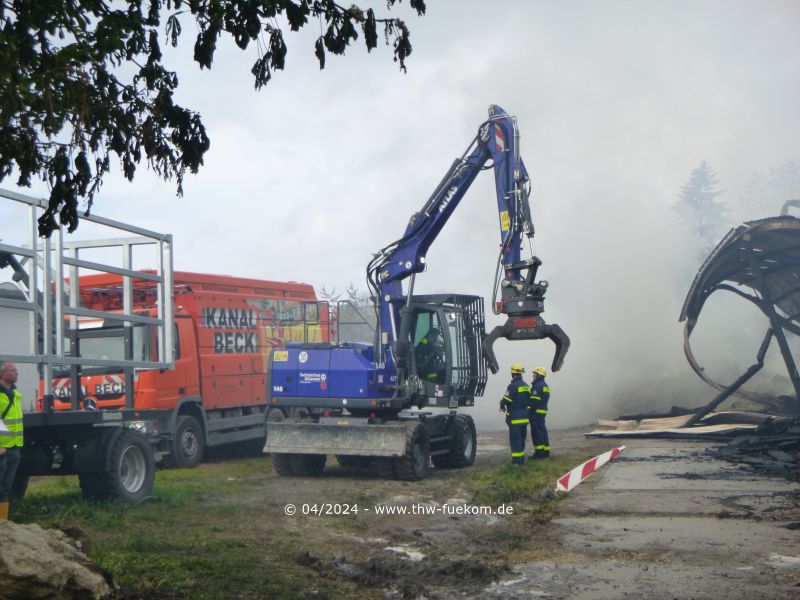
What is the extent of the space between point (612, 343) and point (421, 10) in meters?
25.5

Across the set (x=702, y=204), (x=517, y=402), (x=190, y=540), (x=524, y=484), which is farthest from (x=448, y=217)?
(x=702, y=204)

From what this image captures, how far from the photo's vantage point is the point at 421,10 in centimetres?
525

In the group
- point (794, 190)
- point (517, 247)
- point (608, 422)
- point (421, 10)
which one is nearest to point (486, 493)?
point (517, 247)

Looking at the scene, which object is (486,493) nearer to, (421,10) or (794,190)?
→ (421,10)

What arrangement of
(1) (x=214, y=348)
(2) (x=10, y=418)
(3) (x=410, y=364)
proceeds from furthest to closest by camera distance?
(1) (x=214, y=348) → (3) (x=410, y=364) → (2) (x=10, y=418)

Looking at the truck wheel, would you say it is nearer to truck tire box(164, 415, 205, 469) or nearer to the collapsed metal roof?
truck tire box(164, 415, 205, 469)

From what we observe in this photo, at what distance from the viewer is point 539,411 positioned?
15781mm

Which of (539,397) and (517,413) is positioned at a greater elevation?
(539,397)

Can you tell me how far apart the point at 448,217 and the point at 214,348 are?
503 centimetres

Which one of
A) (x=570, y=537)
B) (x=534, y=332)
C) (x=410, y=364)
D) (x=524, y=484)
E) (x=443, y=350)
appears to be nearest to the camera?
(x=570, y=537)

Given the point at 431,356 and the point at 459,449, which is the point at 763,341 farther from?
the point at 431,356

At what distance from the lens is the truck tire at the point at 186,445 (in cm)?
1535

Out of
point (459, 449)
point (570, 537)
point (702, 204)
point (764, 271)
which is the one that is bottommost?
point (570, 537)

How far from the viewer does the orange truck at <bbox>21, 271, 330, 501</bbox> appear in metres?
10.4
